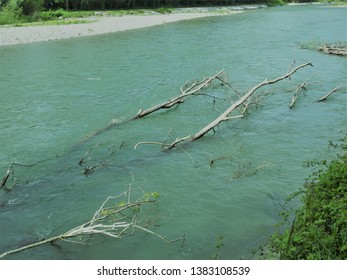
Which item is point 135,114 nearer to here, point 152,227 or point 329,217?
point 152,227

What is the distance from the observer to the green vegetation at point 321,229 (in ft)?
18.2

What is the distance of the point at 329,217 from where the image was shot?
6.23 metres

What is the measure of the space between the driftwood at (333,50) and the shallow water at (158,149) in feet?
2.73

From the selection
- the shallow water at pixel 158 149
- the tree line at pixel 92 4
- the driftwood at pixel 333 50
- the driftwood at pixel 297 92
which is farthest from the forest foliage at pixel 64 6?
the driftwood at pixel 297 92

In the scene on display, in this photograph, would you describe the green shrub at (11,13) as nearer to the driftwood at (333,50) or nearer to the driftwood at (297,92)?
the driftwood at (333,50)

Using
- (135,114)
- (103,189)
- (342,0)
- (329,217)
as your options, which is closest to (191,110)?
(135,114)

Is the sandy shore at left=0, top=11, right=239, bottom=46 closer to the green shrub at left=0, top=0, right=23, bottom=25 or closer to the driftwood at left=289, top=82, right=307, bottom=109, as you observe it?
the green shrub at left=0, top=0, right=23, bottom=25

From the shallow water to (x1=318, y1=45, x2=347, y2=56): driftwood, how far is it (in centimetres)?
83

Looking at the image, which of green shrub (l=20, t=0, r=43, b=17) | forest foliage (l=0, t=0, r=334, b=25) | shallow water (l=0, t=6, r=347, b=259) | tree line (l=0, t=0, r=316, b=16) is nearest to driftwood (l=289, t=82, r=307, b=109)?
shallow water (l=0, t=6, r=347, b=259)

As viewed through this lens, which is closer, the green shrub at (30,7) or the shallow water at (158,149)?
the shallow water at (158,149)

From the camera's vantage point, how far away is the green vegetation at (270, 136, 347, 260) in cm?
555

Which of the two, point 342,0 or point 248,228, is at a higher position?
point 342,0

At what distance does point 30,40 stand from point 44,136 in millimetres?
25677

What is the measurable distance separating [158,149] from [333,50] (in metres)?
19.3
